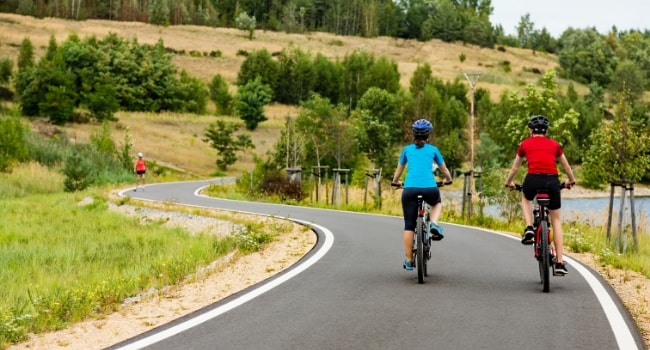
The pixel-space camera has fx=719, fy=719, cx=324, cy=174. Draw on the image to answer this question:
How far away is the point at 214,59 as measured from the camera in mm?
126625

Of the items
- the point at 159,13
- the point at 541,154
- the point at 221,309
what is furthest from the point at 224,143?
the point at 159,13

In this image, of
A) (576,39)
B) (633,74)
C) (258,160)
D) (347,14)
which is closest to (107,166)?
(258,160)

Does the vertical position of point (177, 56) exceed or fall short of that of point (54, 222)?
it exceeds it

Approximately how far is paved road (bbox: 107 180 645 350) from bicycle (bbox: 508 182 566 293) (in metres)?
0.23

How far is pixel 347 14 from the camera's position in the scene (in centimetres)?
17738

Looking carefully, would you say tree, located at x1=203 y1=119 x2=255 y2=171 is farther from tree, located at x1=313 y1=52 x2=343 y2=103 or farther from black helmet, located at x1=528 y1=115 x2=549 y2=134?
black helmet, located at x1=528 y1=115 x2=549 y2=134

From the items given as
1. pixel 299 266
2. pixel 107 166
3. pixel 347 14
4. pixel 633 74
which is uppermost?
pixel 347 14

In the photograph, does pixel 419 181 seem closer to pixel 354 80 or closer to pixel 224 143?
pixel 224 143

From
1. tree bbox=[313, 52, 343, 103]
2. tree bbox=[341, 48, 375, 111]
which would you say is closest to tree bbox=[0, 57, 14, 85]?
tree bbox=[313, 52, 343, 103]

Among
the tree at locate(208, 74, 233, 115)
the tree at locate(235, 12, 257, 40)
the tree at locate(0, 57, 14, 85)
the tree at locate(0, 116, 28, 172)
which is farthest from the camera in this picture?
the tree at locate(235, 12, 257, 40)

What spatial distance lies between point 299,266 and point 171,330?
413cm

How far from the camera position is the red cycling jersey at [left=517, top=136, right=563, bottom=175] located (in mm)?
8602

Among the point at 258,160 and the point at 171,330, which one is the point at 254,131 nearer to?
the point at 258,160

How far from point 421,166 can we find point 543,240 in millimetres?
1735
